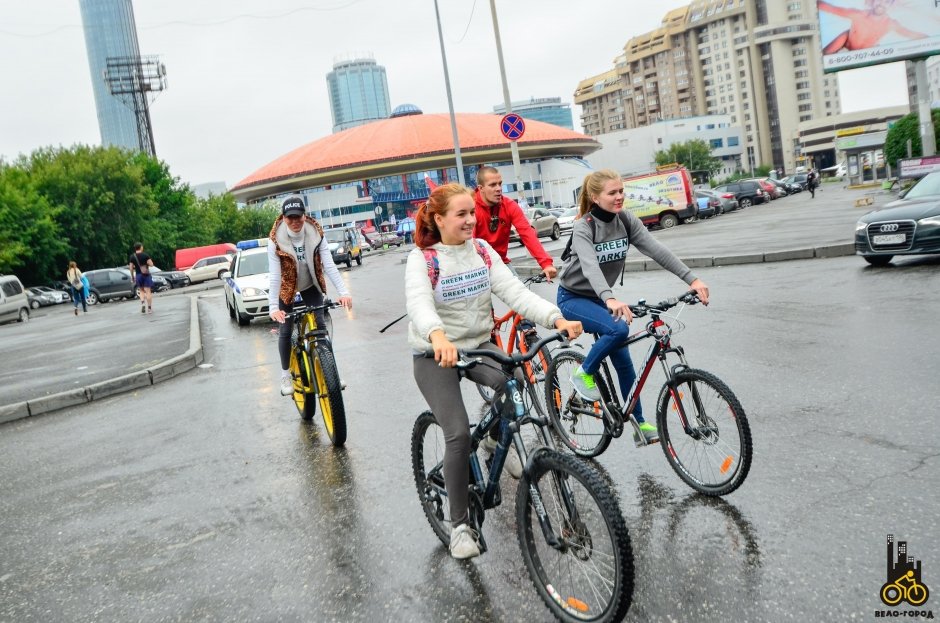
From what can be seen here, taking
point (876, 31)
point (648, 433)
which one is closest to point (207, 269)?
point (876, 31)

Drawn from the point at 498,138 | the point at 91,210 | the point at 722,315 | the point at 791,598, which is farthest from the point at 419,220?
the point at 498,138

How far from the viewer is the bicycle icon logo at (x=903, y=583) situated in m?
2.90

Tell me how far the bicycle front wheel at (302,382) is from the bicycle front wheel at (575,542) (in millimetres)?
3675

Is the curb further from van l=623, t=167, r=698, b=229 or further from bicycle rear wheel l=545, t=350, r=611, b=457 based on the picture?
van l=623, t=167, r=698, b=229

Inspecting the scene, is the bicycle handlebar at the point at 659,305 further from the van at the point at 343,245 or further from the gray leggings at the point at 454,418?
the van at the point at 343,245

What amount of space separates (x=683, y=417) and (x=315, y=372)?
3.20 meters

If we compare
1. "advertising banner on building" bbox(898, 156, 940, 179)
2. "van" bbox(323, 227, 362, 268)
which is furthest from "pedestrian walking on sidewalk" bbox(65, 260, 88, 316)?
"advertising banner on building" bbox(898, 156, 940, 179)

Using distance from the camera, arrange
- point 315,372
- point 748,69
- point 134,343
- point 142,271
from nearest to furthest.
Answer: point 315,372 < point 134,343 < point 142,271 < point 748,69

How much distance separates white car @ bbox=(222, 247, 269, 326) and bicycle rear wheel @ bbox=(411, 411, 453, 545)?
42.8 ft

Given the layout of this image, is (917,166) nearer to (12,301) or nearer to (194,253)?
(12,301)

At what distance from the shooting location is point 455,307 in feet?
12.2

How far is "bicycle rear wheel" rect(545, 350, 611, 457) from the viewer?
4910 mm

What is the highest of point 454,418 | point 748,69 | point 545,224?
point 748,69

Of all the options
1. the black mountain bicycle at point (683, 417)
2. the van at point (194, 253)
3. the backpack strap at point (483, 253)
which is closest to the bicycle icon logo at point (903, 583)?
the black mountain bicycle at point (683, 417)
